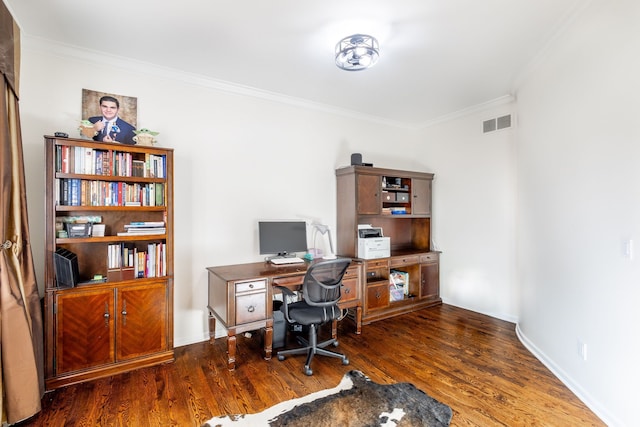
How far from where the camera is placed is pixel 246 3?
2068 millimetres

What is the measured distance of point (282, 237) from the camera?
3439mm

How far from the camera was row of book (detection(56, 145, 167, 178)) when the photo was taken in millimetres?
2355

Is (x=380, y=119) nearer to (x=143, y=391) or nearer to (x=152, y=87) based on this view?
(x=152, y=87)

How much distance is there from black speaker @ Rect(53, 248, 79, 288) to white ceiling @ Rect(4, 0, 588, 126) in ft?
5.79

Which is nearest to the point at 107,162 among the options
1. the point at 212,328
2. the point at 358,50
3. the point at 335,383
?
the point at 212,328

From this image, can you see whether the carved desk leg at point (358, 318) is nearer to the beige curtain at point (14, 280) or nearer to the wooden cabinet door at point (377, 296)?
the wooden cabinet door at point (377, 296)

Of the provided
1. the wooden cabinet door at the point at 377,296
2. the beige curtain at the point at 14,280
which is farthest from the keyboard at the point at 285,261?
the beige curtain at the point at 14,280

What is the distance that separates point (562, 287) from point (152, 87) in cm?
408

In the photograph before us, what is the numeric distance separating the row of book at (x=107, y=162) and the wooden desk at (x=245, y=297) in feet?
3.64

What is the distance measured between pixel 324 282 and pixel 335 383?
79cm

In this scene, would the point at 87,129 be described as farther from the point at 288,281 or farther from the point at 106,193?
the point at 288,281

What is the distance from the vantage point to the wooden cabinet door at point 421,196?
431 centimetres

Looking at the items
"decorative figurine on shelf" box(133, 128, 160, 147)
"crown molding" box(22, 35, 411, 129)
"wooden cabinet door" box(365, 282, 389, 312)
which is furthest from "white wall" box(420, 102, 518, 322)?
"decorative figurine on shelf" box(133, 128, 160, 147)

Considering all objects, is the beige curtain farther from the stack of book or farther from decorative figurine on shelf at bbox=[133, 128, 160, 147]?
decorative figurine on shelf at bbox=[133, 128, 160, 147]
